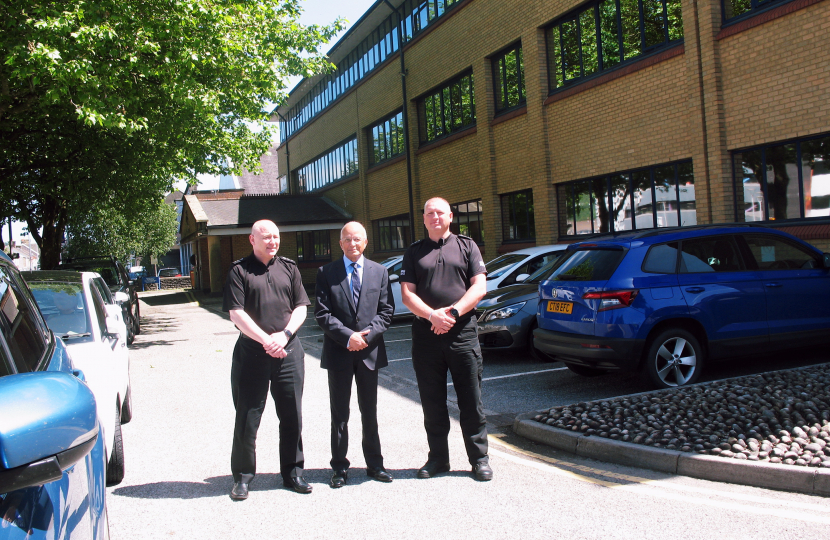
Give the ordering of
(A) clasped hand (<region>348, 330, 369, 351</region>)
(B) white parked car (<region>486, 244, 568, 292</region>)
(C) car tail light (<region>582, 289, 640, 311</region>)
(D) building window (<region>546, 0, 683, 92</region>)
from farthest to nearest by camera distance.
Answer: (D) building window (<region>546, 0, 683, 92</region>), (B) white parked car (<region>486, 244, 568, 292</region>), (C) car tail light (<region>582, 289, 640, 311</region>), (A) clasped hand (<region>348, 330, 369, 351</region>)

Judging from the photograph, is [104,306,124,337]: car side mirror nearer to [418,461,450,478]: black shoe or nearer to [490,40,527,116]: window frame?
[418,461,450,478]: black shoe

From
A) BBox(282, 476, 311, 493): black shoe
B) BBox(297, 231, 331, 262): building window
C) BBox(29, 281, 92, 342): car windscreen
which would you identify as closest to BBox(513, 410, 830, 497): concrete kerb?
BBox(282, 476, 311, 493): black shoe

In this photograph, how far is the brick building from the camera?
10180 millimetres

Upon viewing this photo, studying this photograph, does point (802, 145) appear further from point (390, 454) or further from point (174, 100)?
point (174, 100)

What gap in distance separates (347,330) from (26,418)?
329 centimetres

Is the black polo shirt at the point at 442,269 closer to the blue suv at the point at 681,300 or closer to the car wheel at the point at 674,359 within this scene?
the blue suv at the point at 681,300

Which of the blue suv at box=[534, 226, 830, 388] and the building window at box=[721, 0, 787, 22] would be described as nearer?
the blue suv at box=[534, 226, 830, 388]

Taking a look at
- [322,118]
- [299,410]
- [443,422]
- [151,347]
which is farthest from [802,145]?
[322,118]

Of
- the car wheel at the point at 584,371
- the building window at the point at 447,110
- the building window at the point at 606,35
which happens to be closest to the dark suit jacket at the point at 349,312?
the car wheel at the point at 584,371

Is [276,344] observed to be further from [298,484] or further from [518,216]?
[518,216]

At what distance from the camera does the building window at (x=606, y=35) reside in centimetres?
→ 1240

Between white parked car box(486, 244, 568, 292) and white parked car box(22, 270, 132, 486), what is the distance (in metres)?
5.56

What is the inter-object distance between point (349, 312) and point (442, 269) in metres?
0.72

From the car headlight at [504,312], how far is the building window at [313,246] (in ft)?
81.8
